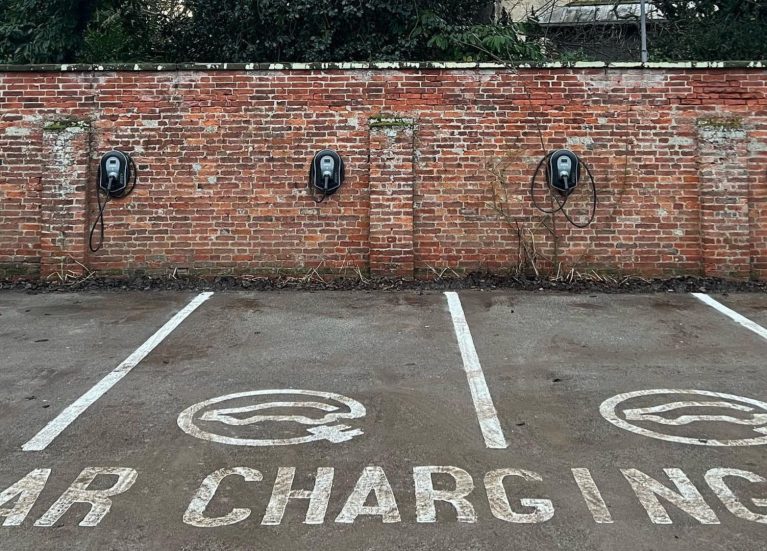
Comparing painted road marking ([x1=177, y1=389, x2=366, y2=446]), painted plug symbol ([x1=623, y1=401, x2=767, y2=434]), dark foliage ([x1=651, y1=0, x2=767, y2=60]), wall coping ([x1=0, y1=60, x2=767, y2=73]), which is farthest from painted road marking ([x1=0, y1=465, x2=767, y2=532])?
dark foliage ([x1=651, y1=0, x2=767, y2=60])

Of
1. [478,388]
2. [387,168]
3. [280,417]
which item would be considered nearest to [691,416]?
[478,388]

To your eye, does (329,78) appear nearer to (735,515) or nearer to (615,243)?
(615,243)

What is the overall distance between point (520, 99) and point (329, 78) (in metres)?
2.45

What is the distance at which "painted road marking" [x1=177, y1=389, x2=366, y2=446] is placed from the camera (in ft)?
13.0

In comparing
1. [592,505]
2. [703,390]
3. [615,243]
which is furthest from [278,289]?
[592,505]

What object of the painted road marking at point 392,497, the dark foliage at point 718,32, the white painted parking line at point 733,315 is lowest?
the painted road marking at point 392,497

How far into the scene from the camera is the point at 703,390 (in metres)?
4.79

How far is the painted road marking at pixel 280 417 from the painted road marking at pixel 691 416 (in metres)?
1.71

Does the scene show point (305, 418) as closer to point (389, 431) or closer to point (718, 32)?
point (389, 431)

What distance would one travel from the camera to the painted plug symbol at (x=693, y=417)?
4176 mm

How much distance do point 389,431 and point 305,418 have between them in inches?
22.5

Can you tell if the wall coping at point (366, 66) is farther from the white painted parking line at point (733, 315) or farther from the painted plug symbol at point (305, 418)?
the painted plug symbol at point (305, 418)

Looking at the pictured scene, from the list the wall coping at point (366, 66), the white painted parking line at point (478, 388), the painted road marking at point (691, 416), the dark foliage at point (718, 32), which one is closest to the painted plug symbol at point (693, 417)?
the painted road marking at point (691, 416)

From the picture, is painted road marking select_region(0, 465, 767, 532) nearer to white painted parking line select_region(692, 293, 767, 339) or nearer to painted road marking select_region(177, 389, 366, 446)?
painted road marking select_region(177, 389, 366, 446)
